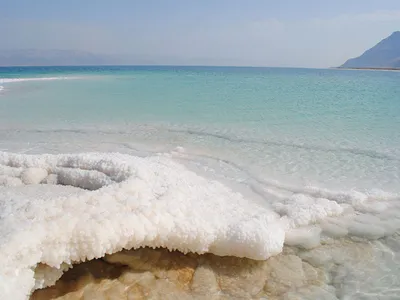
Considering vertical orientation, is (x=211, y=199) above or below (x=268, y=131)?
above

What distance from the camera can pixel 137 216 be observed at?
10.2 feet

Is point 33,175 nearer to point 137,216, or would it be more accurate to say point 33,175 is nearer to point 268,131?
point 137,216

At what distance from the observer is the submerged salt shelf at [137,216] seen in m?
2.67

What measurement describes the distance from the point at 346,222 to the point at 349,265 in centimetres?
90

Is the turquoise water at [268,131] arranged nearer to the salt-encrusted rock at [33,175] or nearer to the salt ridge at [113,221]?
the salt ridge at [113,221]

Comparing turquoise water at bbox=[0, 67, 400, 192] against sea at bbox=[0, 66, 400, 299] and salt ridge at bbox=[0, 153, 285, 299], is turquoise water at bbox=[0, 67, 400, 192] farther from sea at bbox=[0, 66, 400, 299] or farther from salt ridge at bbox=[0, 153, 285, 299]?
salt ridge at bbox=[0, 153, 285, 299]

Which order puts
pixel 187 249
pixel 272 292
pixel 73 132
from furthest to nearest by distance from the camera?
pixel 73 132, pixel 187 249, pixel 272 292

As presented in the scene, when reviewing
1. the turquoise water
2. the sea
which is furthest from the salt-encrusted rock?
the turquoise water

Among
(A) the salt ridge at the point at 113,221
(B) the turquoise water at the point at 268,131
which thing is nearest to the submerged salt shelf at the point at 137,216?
(A) the salt ridge at the point at 113,221

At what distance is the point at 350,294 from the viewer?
300 centimetres

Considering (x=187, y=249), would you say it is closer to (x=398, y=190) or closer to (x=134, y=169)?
(x=134, y=169)

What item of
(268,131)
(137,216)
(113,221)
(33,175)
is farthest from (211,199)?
(268,131)

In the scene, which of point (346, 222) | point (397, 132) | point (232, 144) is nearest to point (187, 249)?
point (346, 222)

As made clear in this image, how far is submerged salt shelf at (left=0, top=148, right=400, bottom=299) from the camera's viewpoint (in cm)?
267
